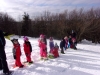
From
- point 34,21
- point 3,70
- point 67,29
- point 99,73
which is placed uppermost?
point 34,21

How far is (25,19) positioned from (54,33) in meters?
10.3

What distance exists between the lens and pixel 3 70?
619 cm

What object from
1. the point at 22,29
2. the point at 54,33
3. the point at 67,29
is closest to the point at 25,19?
the point at 22,29

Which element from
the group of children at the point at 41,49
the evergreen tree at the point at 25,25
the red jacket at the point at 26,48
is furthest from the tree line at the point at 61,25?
the red jacket at the point at 26,48

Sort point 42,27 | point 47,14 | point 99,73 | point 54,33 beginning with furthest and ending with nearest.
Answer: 1. point 47,14
2. point 42,27
3. point 54,33
4. point 99,73

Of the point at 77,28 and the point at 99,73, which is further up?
the point at 77,28

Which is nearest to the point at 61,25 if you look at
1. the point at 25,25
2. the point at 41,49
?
the point at 25,25

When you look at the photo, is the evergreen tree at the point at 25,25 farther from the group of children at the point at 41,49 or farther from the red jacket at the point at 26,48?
the red jacket at the point at 26,48

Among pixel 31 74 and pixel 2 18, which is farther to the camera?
pixel 2 18

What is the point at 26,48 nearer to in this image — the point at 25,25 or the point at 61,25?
the point at 61,25

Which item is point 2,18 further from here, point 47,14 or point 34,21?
point 47,14

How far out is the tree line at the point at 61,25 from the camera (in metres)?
29.8

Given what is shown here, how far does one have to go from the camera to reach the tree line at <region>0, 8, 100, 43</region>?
29.8m

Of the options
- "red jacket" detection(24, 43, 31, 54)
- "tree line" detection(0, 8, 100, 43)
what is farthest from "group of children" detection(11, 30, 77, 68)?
"tree line" detection(0, 8, 100, 43)
